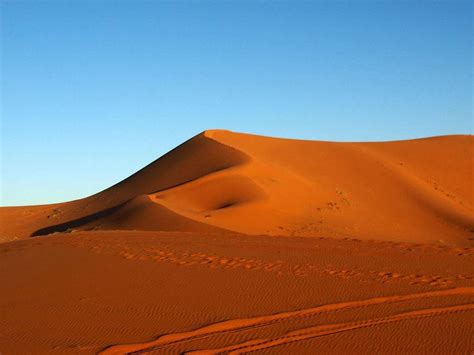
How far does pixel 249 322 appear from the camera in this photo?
978cm

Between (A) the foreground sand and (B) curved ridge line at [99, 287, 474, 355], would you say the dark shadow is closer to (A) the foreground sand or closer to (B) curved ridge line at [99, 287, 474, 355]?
(A) the foreground sand

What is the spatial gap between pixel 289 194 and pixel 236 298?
2283cm

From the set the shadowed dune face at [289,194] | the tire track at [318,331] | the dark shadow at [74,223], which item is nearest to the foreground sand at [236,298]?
the tire track at [318,331]

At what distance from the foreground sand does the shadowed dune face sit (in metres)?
10.9

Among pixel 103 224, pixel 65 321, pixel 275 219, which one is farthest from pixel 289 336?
pixel 103 224

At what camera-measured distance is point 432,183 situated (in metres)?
41.6

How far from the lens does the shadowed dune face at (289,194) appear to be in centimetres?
2938

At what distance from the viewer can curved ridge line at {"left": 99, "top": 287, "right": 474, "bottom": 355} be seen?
28.7ft

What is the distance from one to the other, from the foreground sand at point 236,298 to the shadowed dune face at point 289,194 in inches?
431

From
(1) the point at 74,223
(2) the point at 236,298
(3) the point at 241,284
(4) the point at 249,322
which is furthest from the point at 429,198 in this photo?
(4) the point at 249,322

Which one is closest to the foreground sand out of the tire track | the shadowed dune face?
the tire track

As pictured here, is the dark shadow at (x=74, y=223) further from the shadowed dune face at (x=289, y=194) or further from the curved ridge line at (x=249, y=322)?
the curved ridge line at (x=249, y=322)

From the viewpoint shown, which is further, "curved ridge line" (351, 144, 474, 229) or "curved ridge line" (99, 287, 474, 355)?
"curved ridge line" (351, 144, 474, 229)

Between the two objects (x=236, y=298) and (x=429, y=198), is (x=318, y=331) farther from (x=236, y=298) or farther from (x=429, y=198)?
(x=429, y=198)
